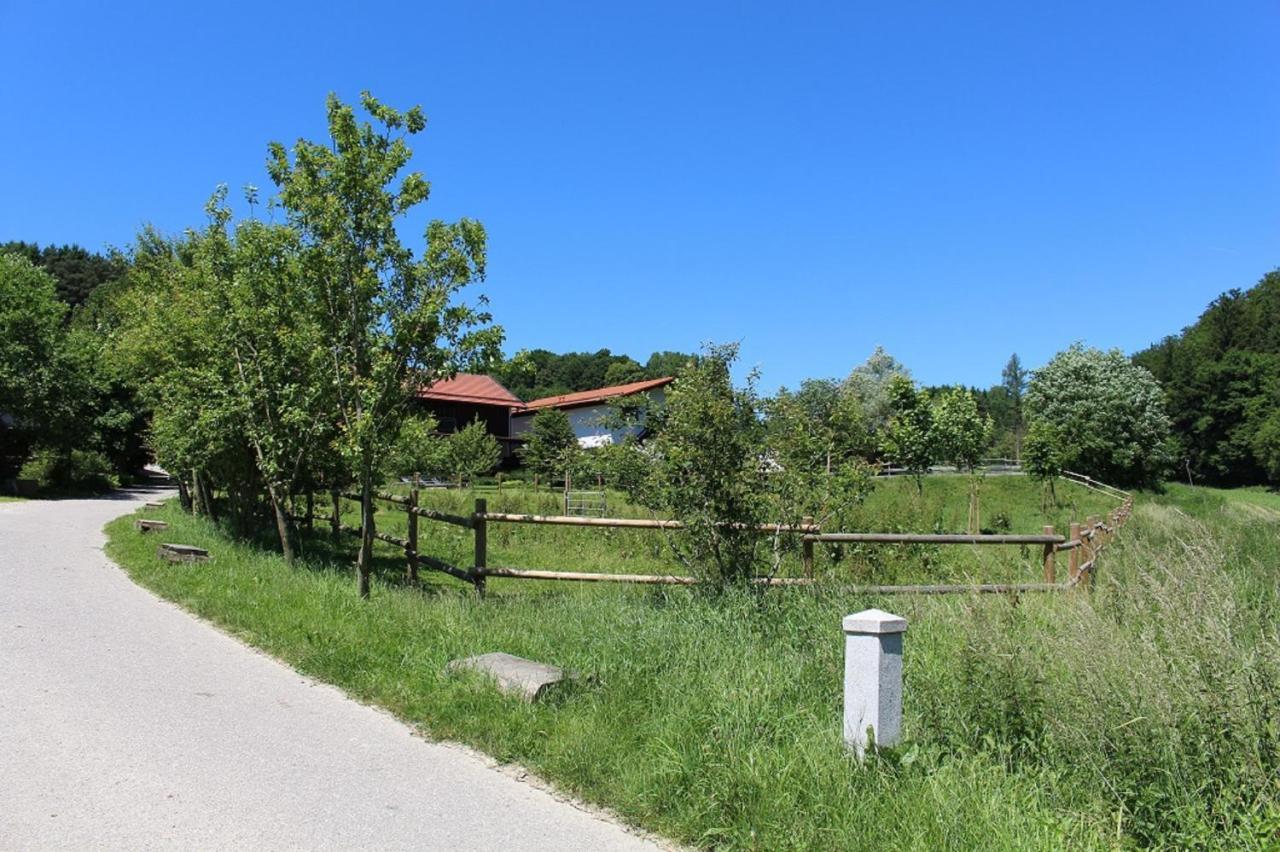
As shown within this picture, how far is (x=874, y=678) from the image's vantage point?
4207 mm

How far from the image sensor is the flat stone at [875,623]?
418 cm

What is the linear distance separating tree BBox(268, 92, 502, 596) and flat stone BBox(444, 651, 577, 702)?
3.60 meters

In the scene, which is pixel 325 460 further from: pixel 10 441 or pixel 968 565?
pixel 10 441

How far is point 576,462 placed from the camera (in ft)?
29.0

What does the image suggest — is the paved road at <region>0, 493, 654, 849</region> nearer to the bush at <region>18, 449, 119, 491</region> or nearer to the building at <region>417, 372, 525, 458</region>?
the bush at <region>18, 449, 119, 491</region>

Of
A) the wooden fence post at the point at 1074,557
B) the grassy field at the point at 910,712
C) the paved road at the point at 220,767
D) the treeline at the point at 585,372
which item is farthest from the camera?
the treeline at the point at 585,372

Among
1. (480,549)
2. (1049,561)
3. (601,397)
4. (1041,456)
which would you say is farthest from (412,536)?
(1041,456)

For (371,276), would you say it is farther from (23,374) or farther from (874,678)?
(23,374)

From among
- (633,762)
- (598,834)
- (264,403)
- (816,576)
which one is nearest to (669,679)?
(633,762)

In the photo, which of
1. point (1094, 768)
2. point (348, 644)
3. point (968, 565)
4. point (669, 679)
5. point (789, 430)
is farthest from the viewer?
point (968, 565)

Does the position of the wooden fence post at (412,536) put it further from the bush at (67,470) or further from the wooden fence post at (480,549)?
the bush at (67,470)

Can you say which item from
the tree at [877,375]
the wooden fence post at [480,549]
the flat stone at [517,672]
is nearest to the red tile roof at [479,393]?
the tree at [877,375]

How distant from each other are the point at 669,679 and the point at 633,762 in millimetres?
1156

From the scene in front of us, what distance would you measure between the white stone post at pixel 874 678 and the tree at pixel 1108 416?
5694 centimetres
